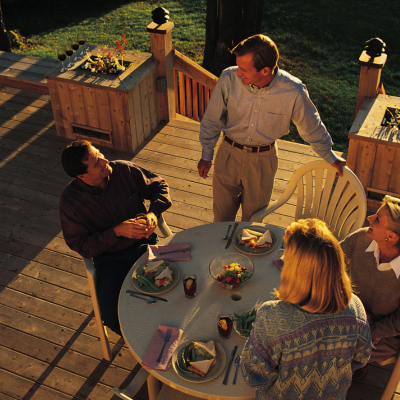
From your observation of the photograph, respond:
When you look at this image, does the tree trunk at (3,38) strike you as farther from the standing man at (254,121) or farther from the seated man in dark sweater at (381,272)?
the seated man in dark sweater at (381,272)

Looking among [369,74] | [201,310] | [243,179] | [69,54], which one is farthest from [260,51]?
[69,54]

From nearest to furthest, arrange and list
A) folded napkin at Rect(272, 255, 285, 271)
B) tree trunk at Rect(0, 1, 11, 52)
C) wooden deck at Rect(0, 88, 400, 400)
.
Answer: folded napkin at Rect(272, 255, 285, 271) < wooden deck at Rect(0, 88, 400, 400) < tree trunk at Rect(0, 1, 11, 52)

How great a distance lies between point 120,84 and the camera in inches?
168

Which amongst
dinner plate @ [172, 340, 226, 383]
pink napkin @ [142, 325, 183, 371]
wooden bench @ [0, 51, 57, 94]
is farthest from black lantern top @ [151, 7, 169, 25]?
dinner plate @ [172, 340, 226, 383]

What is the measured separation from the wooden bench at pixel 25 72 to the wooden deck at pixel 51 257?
11.7 inches

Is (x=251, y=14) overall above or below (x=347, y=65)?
above

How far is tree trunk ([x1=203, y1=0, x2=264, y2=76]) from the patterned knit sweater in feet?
17.0

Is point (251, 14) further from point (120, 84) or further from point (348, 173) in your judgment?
point (348, 173)

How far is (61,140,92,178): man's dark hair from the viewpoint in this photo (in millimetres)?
2393

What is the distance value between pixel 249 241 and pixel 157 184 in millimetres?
702

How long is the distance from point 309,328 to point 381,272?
2.36 ft

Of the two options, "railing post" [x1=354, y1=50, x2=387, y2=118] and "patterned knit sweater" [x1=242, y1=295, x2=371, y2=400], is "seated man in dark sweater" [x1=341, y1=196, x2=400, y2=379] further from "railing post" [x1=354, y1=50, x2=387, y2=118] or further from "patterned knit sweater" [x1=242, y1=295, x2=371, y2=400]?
"railing post" [x1=354, y1=50, x2=387, y2=118]

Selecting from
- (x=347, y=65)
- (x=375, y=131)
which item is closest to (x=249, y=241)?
(x=375, y=131)

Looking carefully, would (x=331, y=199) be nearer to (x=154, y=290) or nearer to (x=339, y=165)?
(x=339, y=165)
